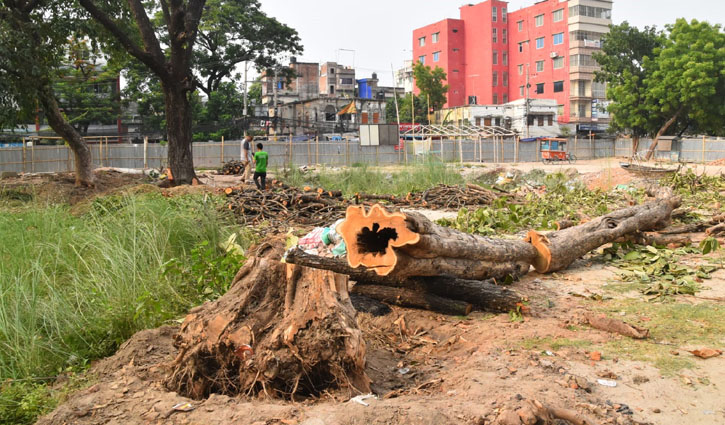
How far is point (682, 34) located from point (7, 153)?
38.2m

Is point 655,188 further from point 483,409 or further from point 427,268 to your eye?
point 483,409

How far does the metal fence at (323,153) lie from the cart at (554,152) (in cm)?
105

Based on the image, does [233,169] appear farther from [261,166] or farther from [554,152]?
[554,152]

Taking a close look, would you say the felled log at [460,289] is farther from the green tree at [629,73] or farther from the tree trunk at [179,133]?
the green tree at [629,73]

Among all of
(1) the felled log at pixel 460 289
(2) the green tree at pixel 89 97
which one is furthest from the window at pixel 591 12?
(1) the felled log at pixel 460 289

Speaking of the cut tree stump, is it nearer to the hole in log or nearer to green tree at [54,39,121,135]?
the hole in log

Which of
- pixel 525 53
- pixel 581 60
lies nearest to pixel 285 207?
pixel 581 60

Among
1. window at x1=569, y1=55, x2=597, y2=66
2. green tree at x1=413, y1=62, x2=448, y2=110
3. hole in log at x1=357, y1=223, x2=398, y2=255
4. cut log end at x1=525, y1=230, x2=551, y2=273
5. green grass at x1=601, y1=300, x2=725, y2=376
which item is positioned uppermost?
window at x1=569, y1=55, x2=597, y2=66

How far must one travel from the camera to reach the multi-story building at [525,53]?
5625 centimetres

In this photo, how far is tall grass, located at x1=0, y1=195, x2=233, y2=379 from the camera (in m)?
4.11

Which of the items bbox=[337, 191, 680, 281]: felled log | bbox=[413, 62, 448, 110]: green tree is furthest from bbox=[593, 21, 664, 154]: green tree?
bbox=[337, 191, 680, 281]: felled log

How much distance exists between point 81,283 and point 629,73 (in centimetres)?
4163

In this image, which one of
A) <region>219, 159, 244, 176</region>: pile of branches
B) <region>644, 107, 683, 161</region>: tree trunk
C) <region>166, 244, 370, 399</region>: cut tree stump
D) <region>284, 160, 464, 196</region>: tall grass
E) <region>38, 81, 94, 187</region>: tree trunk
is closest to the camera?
<region>166, 244, 370, 399</region>: cut tree stump

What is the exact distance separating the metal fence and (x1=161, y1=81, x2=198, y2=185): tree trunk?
6528 millimetres
